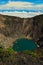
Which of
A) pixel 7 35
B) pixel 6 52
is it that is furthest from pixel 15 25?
pixel 6 52

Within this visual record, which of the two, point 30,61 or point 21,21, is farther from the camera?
point 21,21

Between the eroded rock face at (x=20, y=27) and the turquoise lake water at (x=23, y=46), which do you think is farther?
the eroded rock face at (x=20, y=27)

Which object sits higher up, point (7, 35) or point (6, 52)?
point (6, 52)

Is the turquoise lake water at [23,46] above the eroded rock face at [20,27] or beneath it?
above

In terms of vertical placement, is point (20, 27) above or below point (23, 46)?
below

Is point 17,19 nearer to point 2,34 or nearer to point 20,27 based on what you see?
point 20,27

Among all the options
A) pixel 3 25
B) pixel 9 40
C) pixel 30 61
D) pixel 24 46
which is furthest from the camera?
pixel 3 25

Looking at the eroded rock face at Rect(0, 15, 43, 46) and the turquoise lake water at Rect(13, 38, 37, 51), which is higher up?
the turquoise lake water at Rect(13, 38, 37, 51)

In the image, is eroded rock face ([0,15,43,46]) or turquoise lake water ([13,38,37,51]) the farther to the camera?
eroded rock face ([0,15,43,46])
